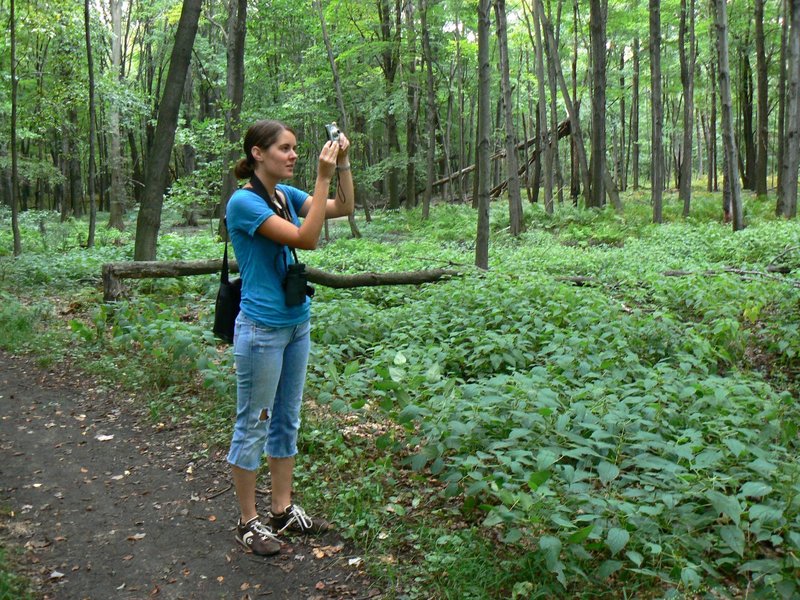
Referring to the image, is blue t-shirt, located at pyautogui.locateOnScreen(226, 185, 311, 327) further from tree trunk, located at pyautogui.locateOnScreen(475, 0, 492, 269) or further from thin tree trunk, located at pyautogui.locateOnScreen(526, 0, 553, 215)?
thin tree trunk, located at pyautogui.locateOnScreen(526, 0, 553, 215)

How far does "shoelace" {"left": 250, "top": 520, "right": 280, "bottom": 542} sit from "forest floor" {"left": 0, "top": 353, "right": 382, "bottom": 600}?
109 mm

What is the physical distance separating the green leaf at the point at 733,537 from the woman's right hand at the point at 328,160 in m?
2.63

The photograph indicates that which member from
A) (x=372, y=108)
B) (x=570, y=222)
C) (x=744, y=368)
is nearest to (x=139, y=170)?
(x=372, y=108)

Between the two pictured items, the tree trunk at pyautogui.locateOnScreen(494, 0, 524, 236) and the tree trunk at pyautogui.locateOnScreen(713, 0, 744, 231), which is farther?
the tree trunk at pyautogui.locateOnScreen(494, 0, 524, 236)

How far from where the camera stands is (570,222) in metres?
19.5

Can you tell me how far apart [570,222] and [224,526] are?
1736 cm

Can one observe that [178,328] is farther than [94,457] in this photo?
Yes

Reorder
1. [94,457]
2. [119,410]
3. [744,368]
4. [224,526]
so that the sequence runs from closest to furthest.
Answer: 1. [224,526]
2. [94,457]
3. [119,410]
4. [744,368]

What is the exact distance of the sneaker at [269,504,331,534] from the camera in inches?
144

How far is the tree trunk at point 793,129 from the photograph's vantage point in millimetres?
17125

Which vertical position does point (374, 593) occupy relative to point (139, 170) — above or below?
below

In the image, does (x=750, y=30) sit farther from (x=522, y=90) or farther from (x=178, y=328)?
(x=178, y=328)

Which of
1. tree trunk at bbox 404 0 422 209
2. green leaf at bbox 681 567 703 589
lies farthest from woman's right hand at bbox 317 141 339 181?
tree trunk at bbox 404 0 422 209

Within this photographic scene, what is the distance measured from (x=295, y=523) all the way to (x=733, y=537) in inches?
92.5
